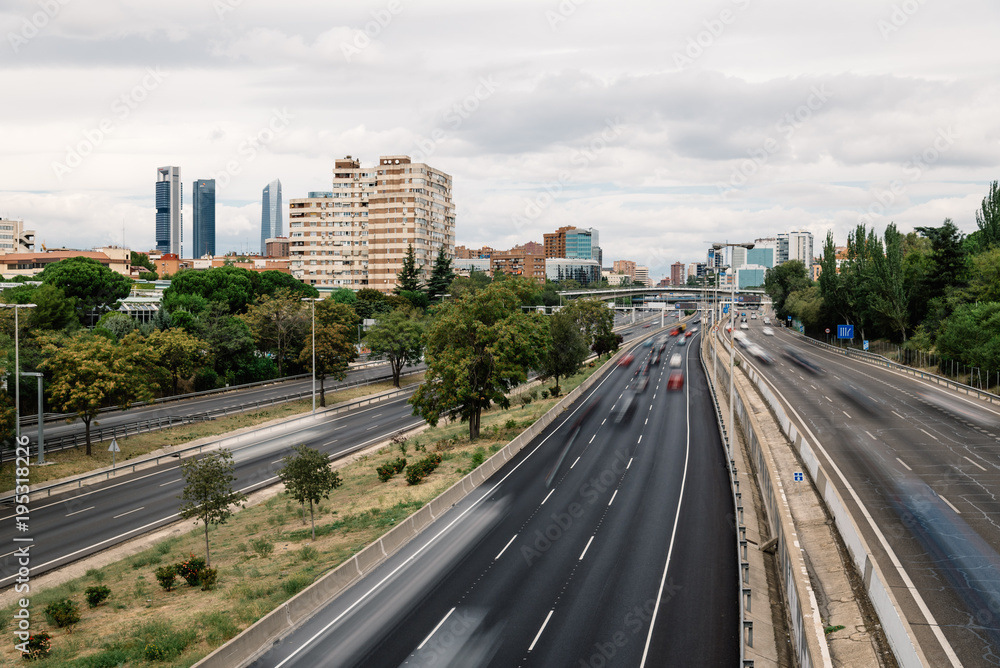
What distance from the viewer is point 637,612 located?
66.4 ft

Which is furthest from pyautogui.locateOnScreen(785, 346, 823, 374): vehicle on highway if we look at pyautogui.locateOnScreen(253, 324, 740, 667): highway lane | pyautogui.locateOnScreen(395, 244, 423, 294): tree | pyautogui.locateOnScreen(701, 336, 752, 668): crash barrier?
pyautogui.locateOnScreen(395, 244, 423, 294): tree

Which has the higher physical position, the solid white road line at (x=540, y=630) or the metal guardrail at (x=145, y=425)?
the solid white road line at (x=540, y=630)

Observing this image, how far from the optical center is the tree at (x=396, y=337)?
2980 inches

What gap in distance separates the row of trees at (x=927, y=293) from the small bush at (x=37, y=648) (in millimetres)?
62850

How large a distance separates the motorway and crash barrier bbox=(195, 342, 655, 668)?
17.0 meters

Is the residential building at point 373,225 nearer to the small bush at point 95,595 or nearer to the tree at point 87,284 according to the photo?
the tree at point 87,284

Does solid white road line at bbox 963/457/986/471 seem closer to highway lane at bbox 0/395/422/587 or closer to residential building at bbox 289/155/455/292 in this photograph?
highway lane at bbox 0/395/422/587

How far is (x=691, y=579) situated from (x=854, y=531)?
5618mm

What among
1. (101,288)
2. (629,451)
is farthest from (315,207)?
(629,451)

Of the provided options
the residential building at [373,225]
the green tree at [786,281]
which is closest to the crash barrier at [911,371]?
the green tree at [786,281]

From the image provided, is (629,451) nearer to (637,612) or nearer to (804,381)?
(637,612)

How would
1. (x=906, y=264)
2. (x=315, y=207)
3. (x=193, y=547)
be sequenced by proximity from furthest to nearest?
1. (x=315, y=207)
2. (x=906, y=264)
3. (x=193, y=547)

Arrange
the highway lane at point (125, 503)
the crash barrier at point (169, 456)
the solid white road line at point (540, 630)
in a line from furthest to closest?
→ the crash barrier at point (169, 456) → the highway lane at point (125, 503) → the solid white road line at point (540, 630)

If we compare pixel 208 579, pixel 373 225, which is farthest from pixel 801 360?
pixel 373 225
